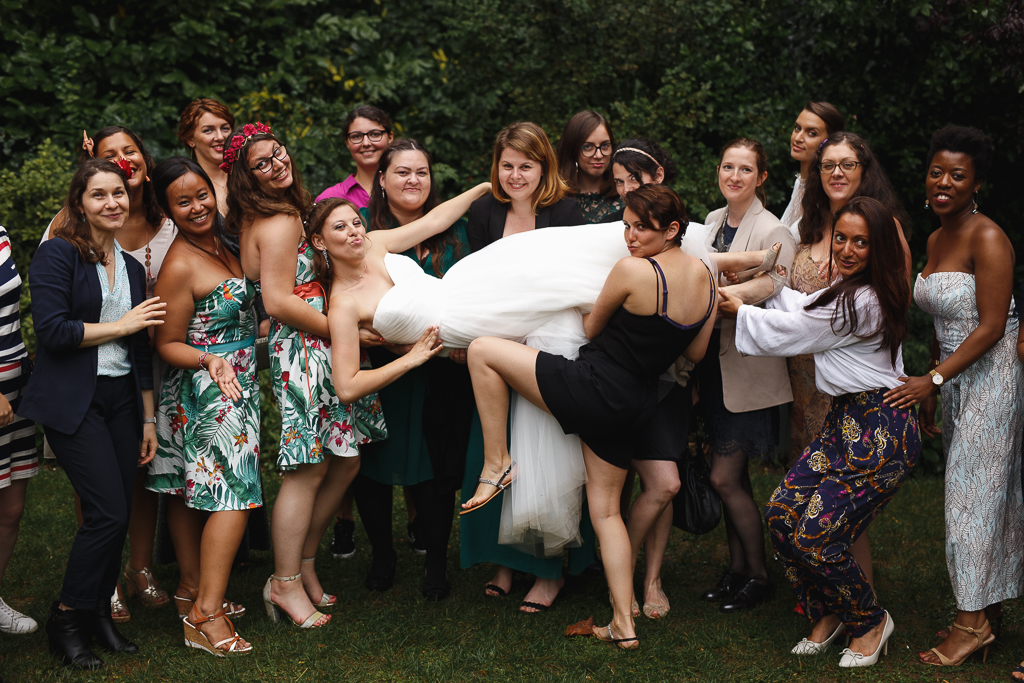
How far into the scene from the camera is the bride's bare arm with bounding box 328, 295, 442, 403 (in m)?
4.13

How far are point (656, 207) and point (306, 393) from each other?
1877 mm

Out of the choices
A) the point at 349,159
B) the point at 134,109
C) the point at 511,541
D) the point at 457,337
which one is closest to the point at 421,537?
the point at 511,541

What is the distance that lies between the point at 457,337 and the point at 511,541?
1025mm

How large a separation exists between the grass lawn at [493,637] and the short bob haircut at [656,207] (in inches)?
77.8

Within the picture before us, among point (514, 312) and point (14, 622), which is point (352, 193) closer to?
point (514, 312)

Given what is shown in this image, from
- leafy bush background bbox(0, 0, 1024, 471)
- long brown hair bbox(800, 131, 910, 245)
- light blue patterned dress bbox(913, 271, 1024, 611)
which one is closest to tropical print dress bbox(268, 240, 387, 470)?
long brown hair bbox(800, 131, 910, 245)

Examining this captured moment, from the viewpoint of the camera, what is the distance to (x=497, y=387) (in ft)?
13.4

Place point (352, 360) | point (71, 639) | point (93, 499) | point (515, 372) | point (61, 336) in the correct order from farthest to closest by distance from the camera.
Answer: point (352, 360), point (515, 372), point (71, 639), point (93, 499), point (61, 336)

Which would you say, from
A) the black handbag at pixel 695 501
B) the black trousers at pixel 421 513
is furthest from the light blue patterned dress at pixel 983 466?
the black trousers at pixel 421 513

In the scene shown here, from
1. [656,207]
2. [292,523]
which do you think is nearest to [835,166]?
[656,207]

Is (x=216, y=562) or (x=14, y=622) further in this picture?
(x=14, y=622)

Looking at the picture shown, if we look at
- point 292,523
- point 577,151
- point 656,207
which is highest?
point 577,151

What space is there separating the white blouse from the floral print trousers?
0.09 m

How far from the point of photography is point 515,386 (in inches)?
160
